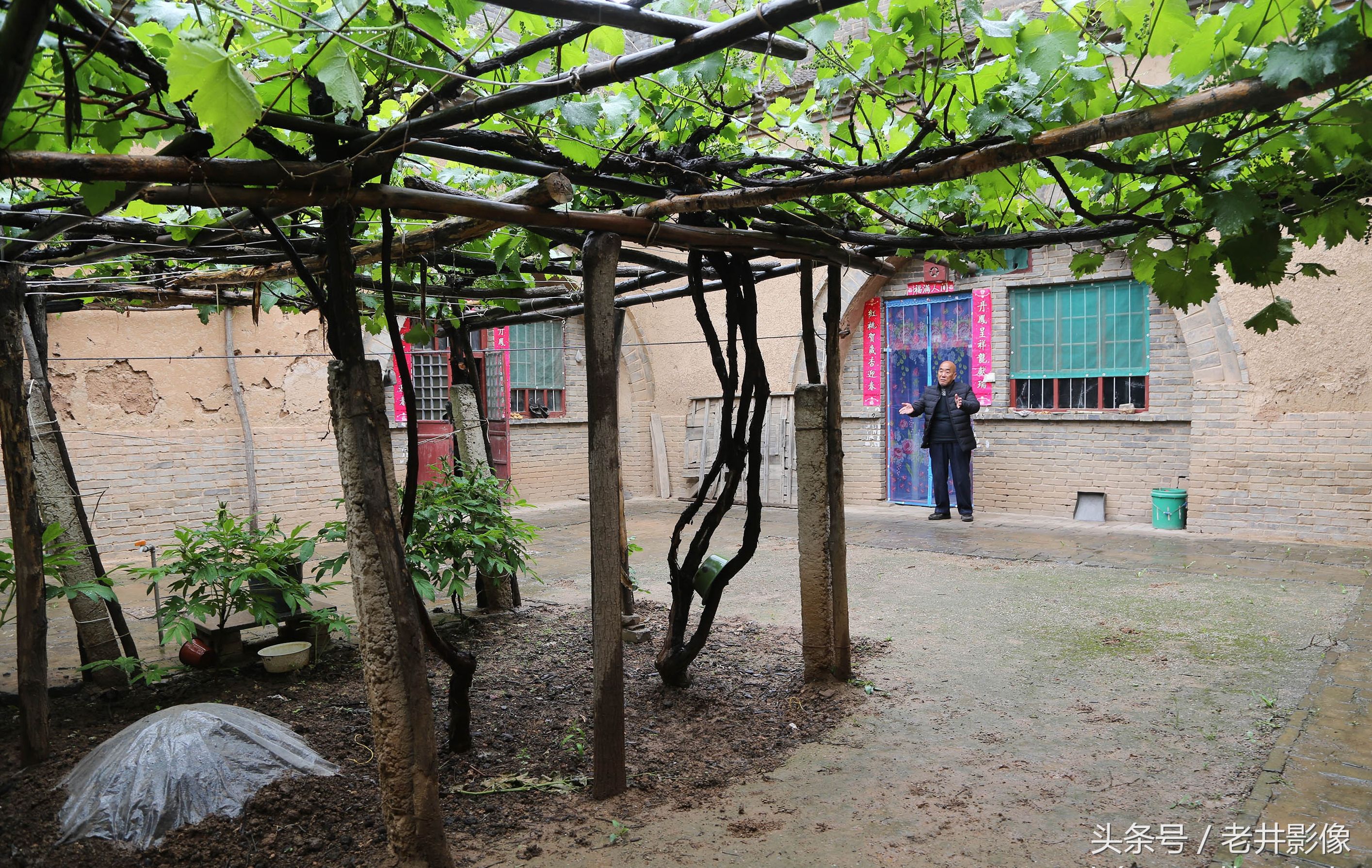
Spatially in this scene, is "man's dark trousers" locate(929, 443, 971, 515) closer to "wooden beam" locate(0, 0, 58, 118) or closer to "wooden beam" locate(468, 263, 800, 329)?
"wooden beam" locate(468, 263, 800, 329)

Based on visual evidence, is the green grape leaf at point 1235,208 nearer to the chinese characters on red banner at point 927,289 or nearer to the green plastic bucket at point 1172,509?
the green plastic bucket at point 1172,509

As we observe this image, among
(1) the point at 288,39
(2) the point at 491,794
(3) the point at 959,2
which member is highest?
(3) the point at 959,2

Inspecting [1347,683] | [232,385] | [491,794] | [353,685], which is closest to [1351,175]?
[1347,683]

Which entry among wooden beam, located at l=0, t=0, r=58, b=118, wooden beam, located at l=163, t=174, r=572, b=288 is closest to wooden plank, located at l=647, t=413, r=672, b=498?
wooden beam, located at l=163, t=174, r=572, b=288

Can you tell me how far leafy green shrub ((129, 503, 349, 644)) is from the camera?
4.27 m

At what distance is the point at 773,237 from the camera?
381cm

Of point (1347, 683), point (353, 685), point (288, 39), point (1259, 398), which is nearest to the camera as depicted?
point (288, 39)

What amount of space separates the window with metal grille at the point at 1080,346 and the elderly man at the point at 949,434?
2.58 feet

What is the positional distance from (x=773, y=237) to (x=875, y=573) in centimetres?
435

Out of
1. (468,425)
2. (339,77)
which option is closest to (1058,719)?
(339,77)

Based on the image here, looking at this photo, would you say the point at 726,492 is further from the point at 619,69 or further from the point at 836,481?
the point at 619,69

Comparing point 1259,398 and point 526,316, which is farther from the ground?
point 526,316

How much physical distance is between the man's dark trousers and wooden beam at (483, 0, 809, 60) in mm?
8568

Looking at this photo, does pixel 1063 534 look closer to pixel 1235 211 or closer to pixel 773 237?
pixel 773 237
